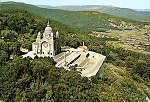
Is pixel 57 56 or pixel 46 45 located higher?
pixel 46 45

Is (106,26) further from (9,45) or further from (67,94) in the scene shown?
(67,94)

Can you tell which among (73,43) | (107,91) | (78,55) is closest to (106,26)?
(73,43)

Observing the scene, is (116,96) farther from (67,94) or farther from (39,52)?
(39,52)

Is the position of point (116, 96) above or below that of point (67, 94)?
below

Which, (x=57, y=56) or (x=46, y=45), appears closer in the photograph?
(x=46, y=45)

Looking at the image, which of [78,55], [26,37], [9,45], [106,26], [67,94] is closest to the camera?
[67,94]

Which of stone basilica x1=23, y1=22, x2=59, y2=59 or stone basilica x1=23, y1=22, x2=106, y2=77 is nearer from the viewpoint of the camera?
stone basilica x1=23, y1=22, x2=106, y2=77

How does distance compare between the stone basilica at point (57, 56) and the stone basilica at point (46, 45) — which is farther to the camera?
the stone basilica at point (46, 45)

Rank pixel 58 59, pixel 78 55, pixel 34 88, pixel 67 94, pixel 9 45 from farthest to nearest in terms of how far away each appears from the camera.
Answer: pixel 78 55 → pixel 9 45 → pixel 58 59 → pixel 34 88 → pixel 67 94

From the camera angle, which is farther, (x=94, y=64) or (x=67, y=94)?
(x=94, y=64)
